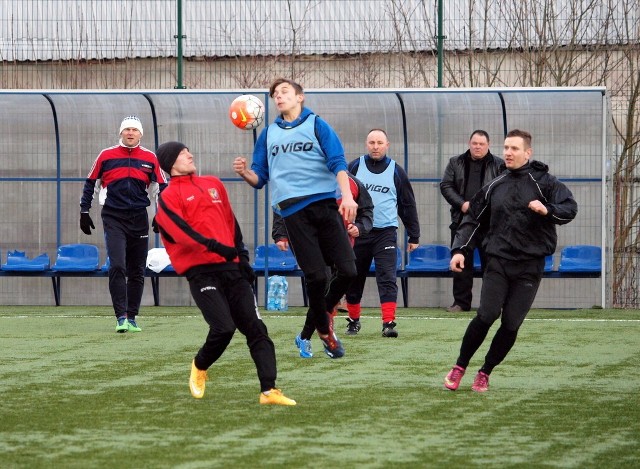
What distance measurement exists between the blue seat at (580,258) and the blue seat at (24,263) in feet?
22.1

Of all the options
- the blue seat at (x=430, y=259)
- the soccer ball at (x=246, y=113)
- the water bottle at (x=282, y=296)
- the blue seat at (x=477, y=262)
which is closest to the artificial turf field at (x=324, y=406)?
the soccer ball at (x=246, y=113)

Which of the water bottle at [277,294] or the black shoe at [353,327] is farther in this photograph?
the water bottle at [277,294]

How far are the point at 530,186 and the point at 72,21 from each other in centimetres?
1196

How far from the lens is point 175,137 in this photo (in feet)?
59.0

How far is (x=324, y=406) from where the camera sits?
Result: 24.7 feet

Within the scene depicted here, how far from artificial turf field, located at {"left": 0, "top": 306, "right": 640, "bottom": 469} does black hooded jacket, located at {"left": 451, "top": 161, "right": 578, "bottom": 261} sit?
2.94ft

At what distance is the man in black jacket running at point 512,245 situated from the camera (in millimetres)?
8117

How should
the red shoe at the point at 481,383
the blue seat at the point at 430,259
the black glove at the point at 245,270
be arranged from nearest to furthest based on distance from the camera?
the black glove at the point at 245,270 < the red shoe at the point at 481,383 < the blue seat at the point at 430,259

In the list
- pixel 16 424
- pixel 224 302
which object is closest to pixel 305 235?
pixel 224 302

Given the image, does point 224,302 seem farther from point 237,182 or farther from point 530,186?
point 237,182

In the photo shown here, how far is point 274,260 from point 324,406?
9.97 m

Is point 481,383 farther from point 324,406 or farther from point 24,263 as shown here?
point 24,263

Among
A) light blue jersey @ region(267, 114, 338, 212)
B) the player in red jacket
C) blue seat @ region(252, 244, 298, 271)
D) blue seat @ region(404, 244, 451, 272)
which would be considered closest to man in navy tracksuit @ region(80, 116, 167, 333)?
light blue jersey @ region(267, 114, 338, 212)

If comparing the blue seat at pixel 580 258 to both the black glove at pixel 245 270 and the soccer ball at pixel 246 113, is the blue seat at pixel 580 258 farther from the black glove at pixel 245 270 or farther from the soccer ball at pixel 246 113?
the black glove at pixel 245 270
